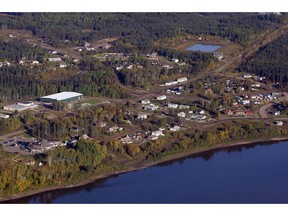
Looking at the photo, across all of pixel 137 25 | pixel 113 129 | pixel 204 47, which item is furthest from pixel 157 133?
pixel 137 25

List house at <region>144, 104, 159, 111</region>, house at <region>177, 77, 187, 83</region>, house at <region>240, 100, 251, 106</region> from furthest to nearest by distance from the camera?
house at <region>177, 77, 187, 83</region> → house at <region>240, 100, 251, 106</region> → house at <region>144, 104, 159, 111</region>

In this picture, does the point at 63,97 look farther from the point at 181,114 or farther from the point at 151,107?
the point at 181,114

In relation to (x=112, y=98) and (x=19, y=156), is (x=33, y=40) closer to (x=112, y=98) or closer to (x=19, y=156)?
(x=112, y=98)

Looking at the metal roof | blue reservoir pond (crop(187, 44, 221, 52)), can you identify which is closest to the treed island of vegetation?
the metal roof

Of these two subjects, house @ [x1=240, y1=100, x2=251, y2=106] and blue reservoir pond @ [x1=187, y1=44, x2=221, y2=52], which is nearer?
house @ [x1=240, y1=100, x2=251, y2=106]

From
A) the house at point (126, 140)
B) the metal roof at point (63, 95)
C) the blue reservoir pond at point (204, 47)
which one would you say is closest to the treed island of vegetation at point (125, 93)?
the house at point (126, 140)

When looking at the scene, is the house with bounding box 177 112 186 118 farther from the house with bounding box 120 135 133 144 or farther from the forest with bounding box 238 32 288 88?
the forest with bounding box 238 32 288 88

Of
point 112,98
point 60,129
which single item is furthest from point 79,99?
Result: point 60,129
